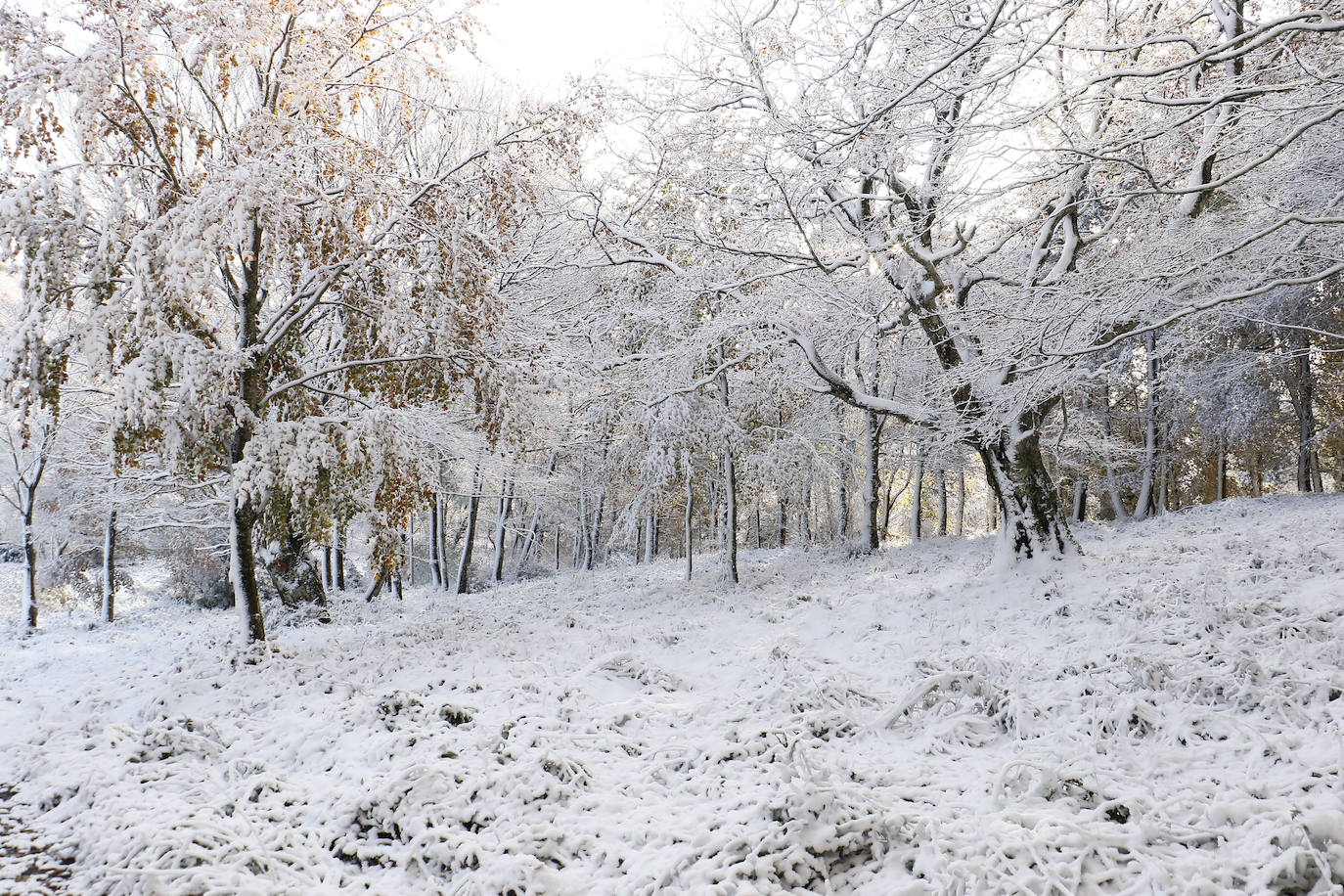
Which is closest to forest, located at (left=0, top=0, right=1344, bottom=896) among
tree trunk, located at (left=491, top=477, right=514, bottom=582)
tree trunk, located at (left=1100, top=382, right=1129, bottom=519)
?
tree trunk, located at (left=491, top=477, right=514, bottom=582)

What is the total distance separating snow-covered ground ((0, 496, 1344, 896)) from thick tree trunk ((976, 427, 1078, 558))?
2.59ft

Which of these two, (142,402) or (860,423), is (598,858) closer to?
(142,402)

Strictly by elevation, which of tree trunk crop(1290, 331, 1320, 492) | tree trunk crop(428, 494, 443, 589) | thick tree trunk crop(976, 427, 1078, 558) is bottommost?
tree trunk crop(428, 494, 443, 589)

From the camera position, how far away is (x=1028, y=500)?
909 centimetres

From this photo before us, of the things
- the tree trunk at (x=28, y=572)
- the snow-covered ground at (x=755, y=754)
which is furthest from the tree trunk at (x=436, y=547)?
the snow-covered ground at (x=755, y=754)

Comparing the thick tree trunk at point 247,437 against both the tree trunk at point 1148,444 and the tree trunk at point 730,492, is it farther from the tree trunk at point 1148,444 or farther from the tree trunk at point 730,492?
the tree trunk at point 1148,444

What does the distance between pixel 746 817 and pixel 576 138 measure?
769 cm

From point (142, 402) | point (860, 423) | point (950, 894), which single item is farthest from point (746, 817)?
point (860, 423)

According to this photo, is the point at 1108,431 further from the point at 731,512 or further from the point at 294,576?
the point at 294,576

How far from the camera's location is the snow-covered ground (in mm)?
3023

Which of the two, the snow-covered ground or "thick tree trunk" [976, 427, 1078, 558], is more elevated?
"thick tree trunk" [976, 427, 1078, 558]

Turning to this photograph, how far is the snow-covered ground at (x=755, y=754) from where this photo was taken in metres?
3.02

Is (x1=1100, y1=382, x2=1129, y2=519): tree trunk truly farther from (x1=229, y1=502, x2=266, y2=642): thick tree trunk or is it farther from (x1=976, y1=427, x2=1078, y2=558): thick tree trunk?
(x1=229, y1=502, x2=266, y2=642): thick tree trunk

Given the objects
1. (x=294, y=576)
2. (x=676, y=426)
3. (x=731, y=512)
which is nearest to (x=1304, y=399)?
(x=731, y=512)
